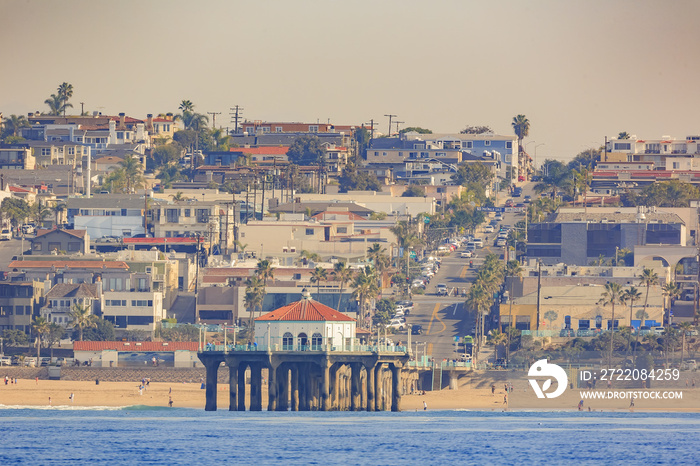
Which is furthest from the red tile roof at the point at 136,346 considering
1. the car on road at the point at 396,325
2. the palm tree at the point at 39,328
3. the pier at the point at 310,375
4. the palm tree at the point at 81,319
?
the pier at the point at 310,375

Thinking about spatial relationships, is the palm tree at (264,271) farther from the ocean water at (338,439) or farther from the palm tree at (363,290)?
the ocean water at (338,439)

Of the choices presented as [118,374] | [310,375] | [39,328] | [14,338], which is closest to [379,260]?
[14,338]

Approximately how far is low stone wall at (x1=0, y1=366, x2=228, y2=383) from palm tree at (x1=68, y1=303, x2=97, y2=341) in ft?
43.1

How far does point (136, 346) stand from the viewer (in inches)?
6142

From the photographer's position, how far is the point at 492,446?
10975cm

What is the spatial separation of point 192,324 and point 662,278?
5010 cm

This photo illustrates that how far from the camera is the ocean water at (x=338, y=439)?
103000mm

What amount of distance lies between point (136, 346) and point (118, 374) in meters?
5.39

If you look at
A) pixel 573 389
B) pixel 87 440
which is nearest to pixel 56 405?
pixel 87 440

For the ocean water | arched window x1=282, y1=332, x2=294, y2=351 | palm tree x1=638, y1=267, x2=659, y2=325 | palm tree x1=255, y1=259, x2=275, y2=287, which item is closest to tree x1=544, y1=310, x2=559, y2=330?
palm tree x1=638, y1=267, x2=659, y2=325

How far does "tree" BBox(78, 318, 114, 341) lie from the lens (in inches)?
6486

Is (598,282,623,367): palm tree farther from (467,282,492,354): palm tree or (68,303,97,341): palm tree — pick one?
(68,303,97,341): palm tree

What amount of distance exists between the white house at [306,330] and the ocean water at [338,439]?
16.1 feet

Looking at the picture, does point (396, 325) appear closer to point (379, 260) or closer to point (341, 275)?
point (341, 275)
